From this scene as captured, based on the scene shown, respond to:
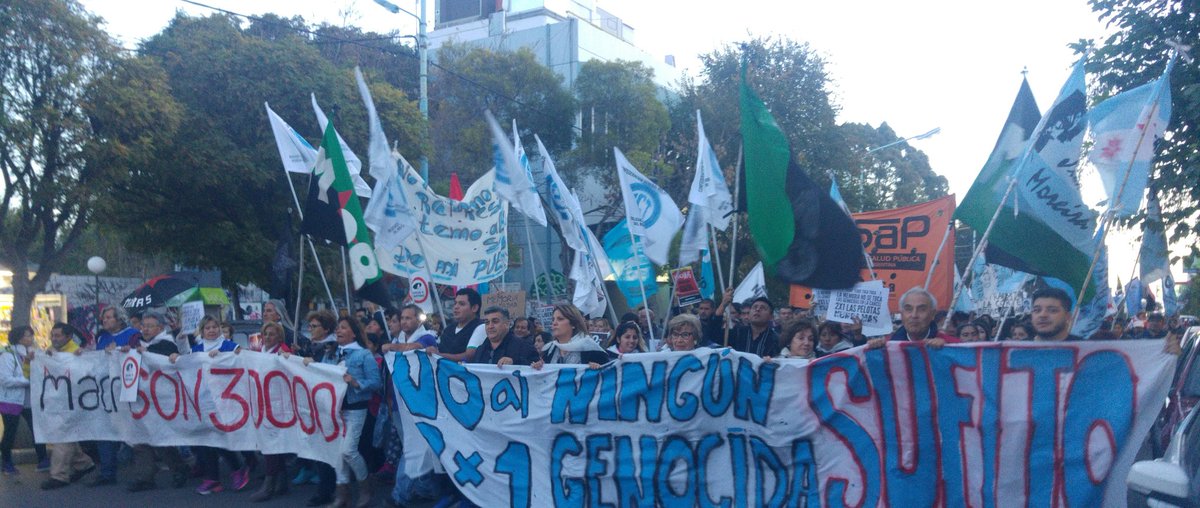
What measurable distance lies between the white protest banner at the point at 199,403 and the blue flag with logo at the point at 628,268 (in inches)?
141

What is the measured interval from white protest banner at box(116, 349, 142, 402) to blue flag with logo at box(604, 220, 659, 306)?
4.44m

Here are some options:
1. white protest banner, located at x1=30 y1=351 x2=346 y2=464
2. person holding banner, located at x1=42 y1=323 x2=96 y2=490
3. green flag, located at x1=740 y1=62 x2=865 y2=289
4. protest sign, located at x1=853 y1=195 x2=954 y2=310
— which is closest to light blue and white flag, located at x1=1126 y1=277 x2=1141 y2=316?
protest sign, located at x1=853 y1=195 x2=954 y2=310

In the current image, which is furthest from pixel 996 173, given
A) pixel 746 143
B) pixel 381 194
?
pixel 381 194

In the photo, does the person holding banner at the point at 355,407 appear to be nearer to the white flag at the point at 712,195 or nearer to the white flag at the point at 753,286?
the white flag at the point at 712,195

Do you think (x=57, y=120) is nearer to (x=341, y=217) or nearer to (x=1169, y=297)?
(x=341, y=217)

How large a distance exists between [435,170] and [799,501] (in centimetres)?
2420

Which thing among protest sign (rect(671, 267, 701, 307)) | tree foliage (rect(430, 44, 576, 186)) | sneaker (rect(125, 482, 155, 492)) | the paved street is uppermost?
tree foliage (rect(430, 44, 576, 186))

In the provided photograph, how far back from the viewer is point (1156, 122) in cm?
664

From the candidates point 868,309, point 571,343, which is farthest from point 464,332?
point 868,309

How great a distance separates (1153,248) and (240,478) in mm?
8533

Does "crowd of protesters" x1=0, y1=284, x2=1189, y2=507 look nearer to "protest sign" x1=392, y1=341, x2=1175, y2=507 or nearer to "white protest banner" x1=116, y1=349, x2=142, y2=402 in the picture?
"white protest banner" x1=116, y1=349, x2=142, y2=402

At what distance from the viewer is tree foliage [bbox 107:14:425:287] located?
690 inches

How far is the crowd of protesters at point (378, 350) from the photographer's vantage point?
6.37 meters

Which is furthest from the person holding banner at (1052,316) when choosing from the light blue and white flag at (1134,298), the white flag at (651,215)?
the light blue and white flag at (1134,298)
